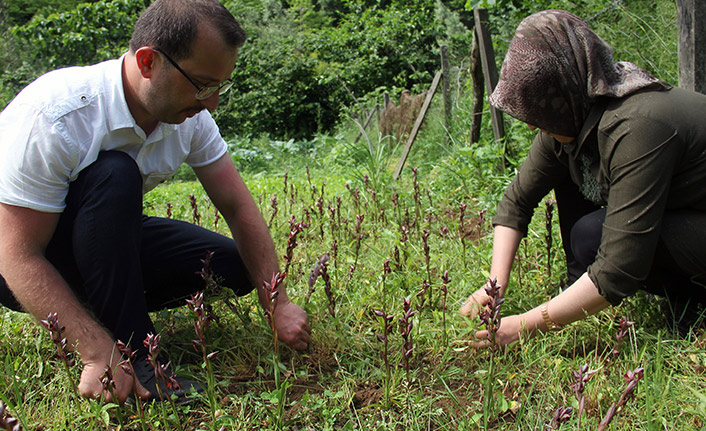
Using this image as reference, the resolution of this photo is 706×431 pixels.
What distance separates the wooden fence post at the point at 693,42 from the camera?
267 cm

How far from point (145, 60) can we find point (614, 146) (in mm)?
1690

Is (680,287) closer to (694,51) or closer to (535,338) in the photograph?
(535,338)

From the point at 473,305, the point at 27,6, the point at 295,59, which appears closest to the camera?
the point at 473,305

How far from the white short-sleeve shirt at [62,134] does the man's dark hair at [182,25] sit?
0.77 ft

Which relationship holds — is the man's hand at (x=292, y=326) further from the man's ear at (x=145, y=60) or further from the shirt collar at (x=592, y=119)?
the shirt collar at (x=592, y=119)

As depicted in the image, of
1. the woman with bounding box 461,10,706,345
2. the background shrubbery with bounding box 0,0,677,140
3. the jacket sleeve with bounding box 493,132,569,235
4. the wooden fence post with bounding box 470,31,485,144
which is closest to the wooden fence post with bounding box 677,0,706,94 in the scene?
the woman with bounding box 461,10,706,345

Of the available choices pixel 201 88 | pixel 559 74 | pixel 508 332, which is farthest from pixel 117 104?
pixel 508 332

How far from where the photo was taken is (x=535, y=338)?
220cm

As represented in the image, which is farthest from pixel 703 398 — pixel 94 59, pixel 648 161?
pixel 94 59

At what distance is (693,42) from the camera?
8.87ft

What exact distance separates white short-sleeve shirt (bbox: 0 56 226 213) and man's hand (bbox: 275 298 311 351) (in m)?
0.80

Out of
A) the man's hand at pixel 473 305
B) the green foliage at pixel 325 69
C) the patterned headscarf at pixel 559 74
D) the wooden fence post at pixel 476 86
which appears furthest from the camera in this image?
the green foliage at pixel 325 69

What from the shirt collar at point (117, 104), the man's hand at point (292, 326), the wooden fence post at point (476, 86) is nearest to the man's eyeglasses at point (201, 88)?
the shirt collar at point (117, 104)

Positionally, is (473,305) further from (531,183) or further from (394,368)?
(531,183)
